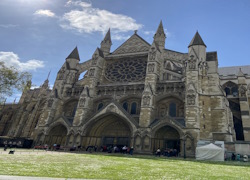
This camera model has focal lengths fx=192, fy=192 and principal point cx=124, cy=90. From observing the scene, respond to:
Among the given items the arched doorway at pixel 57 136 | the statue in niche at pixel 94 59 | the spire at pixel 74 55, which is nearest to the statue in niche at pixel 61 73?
the spire at pixel 74 55

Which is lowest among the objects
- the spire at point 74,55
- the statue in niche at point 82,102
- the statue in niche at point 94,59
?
the statue in niche at point 82,102

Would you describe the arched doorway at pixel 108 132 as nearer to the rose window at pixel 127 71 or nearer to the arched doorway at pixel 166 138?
the arched doorway at pixel 166 138

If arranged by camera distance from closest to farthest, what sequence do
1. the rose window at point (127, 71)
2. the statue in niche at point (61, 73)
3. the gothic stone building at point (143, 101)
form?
the gothic stone building at point (143, 101) < the rose window at point (127, 71) < the statue in niche at point (61, 73)

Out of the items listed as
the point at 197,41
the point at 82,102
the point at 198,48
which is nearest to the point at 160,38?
the point at 197,41

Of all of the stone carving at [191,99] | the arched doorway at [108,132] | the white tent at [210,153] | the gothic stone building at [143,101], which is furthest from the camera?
the arched doorway at [108,132]

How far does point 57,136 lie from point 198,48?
2358 cm

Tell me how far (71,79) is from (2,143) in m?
14.3

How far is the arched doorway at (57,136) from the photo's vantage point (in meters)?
27.6

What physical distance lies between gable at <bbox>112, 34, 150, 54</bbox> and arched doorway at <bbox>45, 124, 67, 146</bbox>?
15349 mm

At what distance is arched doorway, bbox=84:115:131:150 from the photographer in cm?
2545

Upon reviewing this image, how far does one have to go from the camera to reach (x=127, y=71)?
3028 cm

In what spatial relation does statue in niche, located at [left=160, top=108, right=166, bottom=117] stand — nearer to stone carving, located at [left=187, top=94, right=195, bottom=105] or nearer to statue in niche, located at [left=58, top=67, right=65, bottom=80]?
stone carving, located at [left=187, top=94, right=195, bottom=105]

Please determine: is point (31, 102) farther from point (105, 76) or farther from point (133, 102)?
point (133, 102)

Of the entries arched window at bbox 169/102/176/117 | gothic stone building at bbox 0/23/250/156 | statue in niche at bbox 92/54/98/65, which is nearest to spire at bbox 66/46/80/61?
gothic stone building at bbox 0/23/250/156
